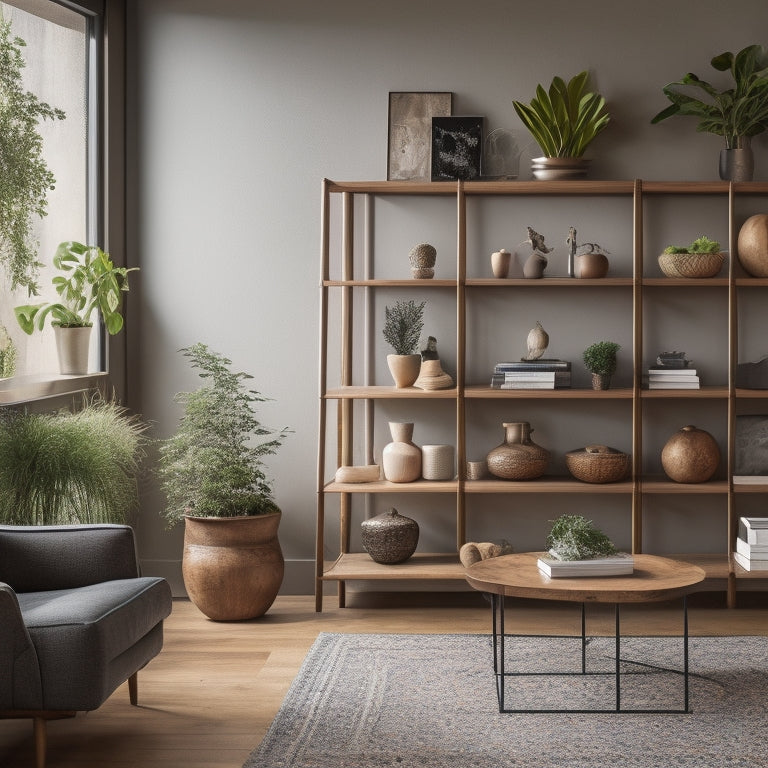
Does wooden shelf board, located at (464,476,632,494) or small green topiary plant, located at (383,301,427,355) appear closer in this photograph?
wooden shelf board, located at (464,476,632,494)

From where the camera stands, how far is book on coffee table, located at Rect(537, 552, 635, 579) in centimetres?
332

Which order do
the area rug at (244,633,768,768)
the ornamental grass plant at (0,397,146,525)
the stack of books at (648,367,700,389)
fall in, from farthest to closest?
the stack of books at (648,367,700,389)
the ornamental grass plant at (0,397,146,525)
the area rug at (244,633,768,768)

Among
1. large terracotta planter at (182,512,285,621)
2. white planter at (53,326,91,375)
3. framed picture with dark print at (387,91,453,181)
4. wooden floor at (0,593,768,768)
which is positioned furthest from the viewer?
framed picture with dark print at (387,91,453,181)

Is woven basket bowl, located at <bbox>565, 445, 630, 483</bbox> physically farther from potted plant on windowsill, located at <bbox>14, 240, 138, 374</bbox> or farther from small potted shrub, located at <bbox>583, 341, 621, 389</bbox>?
potted plant on windowsill, located at <bbox>14, 240, 138, 374</bbox>

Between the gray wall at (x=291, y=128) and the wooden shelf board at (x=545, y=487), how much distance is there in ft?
1.34

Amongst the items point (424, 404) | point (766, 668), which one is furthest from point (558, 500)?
point (766, 668)

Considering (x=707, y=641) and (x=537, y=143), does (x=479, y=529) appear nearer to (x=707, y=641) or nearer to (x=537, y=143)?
(x=707, y=641)

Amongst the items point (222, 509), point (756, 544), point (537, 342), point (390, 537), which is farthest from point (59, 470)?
point (756, 544)

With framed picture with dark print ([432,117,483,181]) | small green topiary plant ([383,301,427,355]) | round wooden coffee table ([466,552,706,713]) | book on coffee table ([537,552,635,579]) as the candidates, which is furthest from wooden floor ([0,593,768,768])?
framed picture with dark print ([432,117,483,181])

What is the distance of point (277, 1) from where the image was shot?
4828mm

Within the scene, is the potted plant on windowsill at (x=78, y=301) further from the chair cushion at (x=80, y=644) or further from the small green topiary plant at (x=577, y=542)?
the small green topiary plant at (x=577, y=542)

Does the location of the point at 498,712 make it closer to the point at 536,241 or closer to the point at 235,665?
the point at 235,665

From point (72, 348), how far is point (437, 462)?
1738 millimetres

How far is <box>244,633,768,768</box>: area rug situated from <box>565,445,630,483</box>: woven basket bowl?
2.50ft
